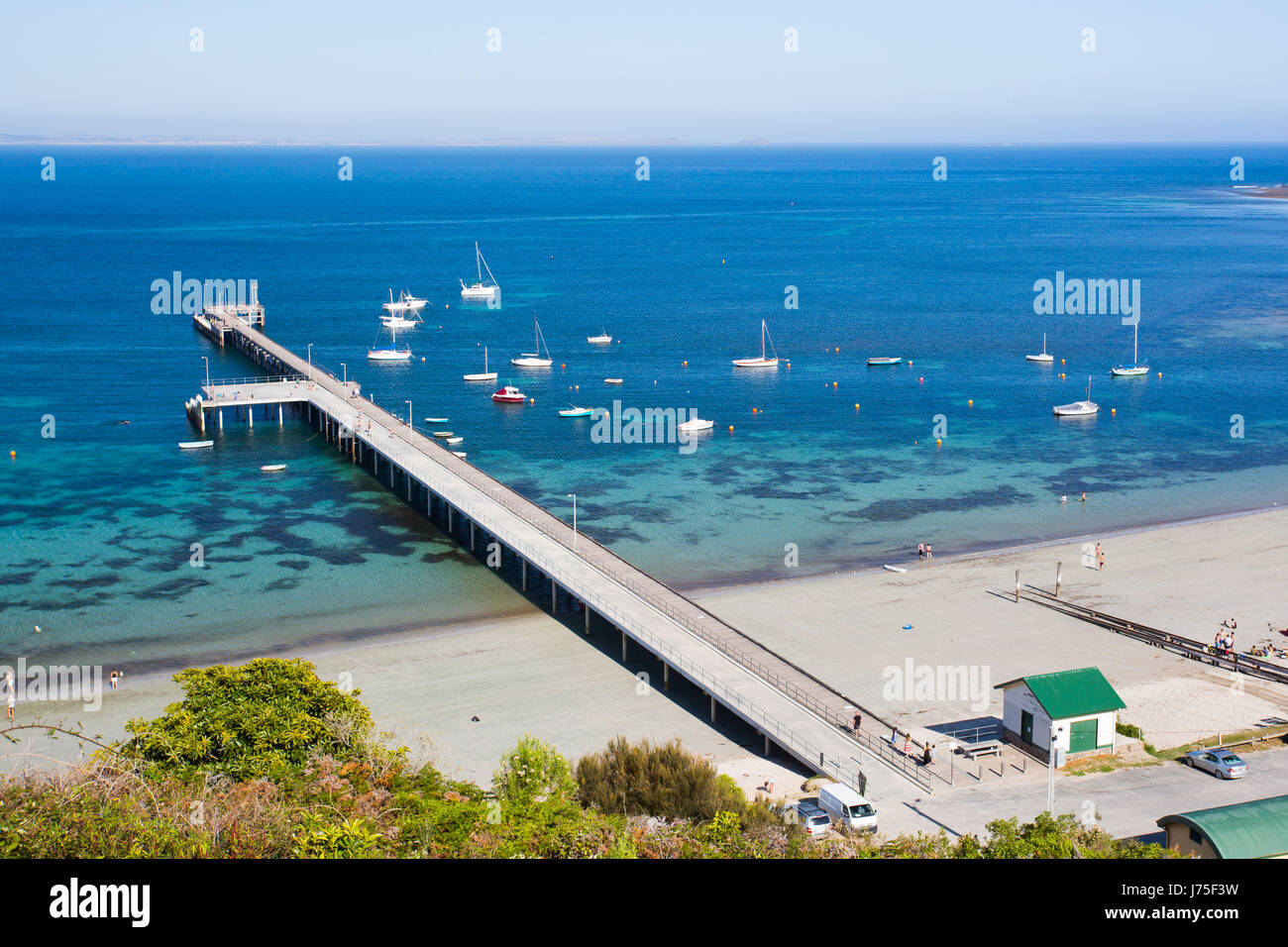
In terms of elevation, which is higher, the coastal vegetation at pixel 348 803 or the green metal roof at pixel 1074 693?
the coastal vegetation at pixel 348 803

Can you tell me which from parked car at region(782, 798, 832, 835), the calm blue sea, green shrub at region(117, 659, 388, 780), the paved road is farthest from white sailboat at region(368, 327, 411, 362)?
the paved road

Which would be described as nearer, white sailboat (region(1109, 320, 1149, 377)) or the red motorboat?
the red motorboat

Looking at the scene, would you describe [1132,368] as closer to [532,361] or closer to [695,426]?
[695,426]

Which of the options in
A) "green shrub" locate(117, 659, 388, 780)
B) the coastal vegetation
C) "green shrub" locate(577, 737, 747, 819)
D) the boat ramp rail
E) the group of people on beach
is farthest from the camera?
the group of people on beach

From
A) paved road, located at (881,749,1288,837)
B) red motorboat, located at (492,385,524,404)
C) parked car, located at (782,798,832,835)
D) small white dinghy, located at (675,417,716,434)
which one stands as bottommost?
paved road, located at (881,749,1288,837)

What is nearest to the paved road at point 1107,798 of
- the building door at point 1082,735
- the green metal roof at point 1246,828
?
the building door at point 1082,735

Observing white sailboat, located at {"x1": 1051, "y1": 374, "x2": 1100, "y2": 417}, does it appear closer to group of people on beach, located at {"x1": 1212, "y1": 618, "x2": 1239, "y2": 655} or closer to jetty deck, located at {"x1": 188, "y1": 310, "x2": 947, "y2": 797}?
group of people on beach, located at {"x1": 1212, "y1": 618, "x2": 1239, "y2": 655}

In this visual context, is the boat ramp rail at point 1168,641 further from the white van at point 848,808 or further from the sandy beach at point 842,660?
the white van at point 848,808
